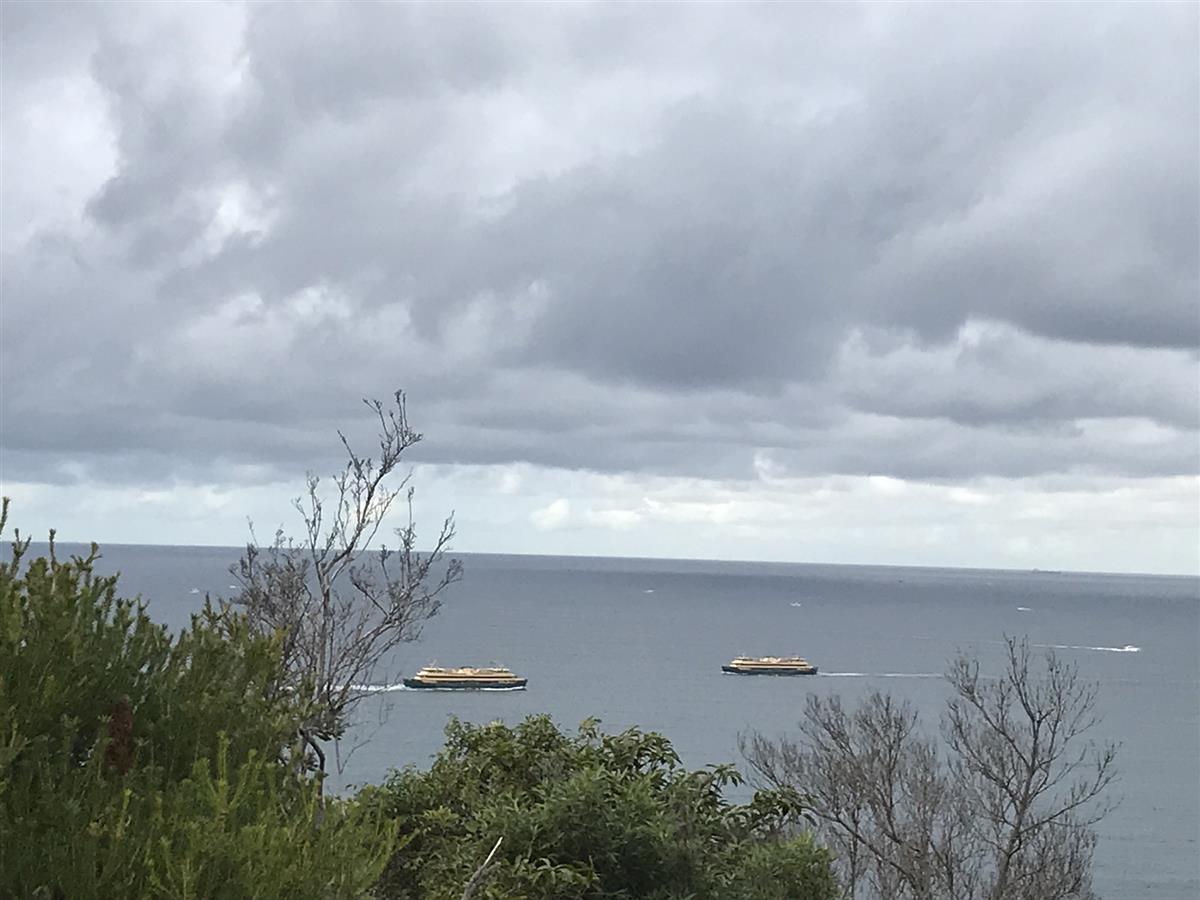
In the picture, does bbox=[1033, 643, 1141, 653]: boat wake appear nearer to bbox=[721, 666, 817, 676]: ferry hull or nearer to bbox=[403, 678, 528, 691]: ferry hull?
bbox=[721, 666, 817, 676]: ferry hull

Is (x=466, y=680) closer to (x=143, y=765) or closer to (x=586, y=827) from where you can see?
(x=586, y=827)

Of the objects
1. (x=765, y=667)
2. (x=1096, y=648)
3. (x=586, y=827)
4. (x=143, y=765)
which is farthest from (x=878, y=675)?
(x=143, y=765)

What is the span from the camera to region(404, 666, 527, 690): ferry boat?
87.4 m

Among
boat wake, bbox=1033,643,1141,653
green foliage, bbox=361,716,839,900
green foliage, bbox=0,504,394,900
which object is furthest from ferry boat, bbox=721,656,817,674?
green foliage, bbox=0,504,394,900

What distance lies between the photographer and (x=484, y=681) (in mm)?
88062

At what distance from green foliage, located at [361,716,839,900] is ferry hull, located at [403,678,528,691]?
252ft

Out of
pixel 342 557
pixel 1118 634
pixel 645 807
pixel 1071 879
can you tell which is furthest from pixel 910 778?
pixel 1118 634

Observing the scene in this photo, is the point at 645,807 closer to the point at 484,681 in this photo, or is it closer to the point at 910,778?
the point at 910,778

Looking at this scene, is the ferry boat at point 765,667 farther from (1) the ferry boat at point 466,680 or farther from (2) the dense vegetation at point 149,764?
(2) the dense vegetation at point 149,764

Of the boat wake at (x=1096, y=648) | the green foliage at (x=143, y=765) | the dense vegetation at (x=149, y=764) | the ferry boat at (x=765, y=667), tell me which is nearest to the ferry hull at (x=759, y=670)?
the ferry boat at (x=765, y=667)

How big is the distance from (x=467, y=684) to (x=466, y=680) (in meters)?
0.38

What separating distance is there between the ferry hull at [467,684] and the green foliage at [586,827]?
76.9 metres

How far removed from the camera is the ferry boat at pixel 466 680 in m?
87.4

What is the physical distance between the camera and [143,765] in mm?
4992
